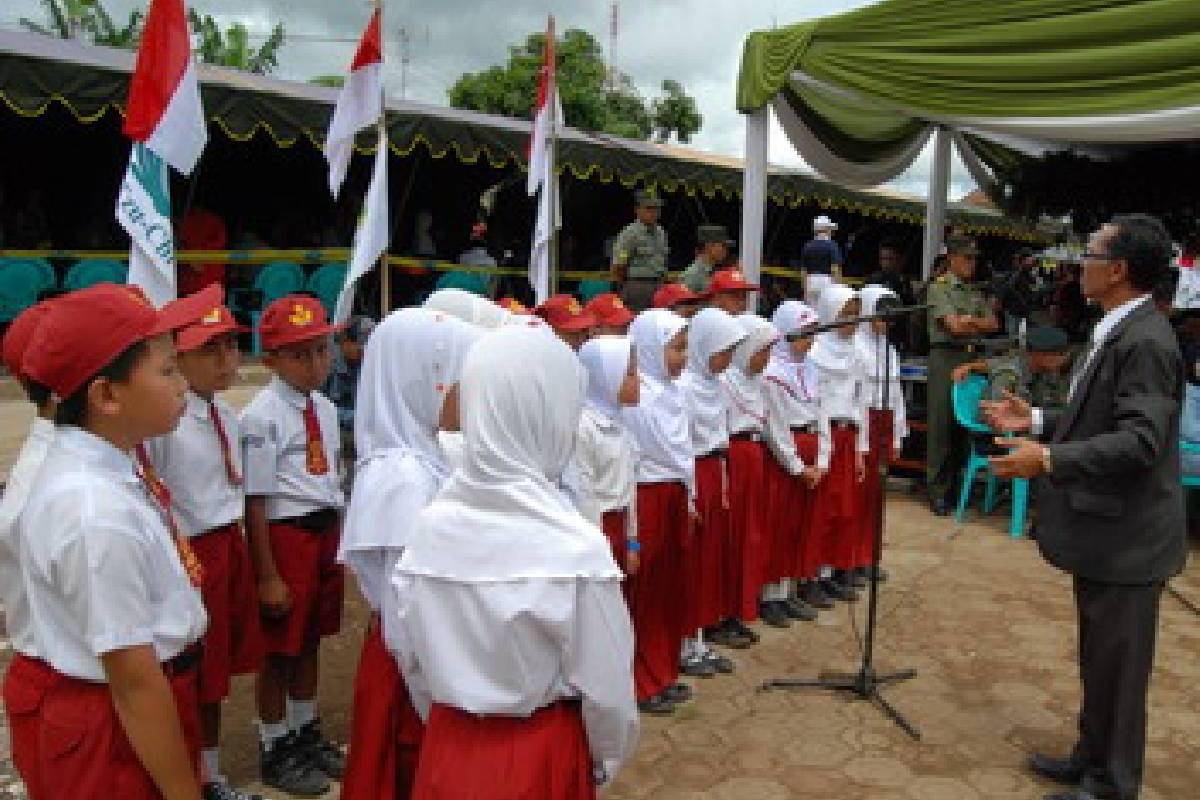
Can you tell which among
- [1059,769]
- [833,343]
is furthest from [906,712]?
[833,343]

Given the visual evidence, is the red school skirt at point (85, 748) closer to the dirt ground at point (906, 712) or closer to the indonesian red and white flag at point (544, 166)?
the dirt ground at point (906, 712)

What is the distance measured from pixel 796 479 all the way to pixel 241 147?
27.6ft

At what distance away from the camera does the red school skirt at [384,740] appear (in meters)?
2.69

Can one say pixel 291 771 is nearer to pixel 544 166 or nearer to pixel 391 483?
pixel 391 483

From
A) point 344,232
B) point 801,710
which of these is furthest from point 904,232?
point 801,710

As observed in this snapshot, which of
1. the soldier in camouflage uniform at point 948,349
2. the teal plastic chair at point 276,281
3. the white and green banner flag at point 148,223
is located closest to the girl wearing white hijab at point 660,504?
the white and green banner flag at point 148,223

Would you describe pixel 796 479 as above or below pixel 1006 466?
below

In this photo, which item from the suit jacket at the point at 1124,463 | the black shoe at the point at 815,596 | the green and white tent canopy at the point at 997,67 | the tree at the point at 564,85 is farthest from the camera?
the tree at the point at 564,85

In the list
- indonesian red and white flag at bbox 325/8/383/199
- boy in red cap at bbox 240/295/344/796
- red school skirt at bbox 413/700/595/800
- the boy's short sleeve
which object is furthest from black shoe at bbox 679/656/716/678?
indonesian red and white flag at bbox 325/8/383/199

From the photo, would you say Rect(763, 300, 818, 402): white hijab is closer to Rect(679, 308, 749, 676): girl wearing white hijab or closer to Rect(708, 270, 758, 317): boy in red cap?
Rect(708, 270, 758, 317): boy in red cap

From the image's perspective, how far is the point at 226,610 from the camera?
3.04m

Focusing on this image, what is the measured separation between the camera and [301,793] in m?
3.24

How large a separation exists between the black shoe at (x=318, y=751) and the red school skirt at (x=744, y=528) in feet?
6.63

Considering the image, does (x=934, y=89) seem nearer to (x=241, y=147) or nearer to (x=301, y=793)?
(x=301, y=793)
